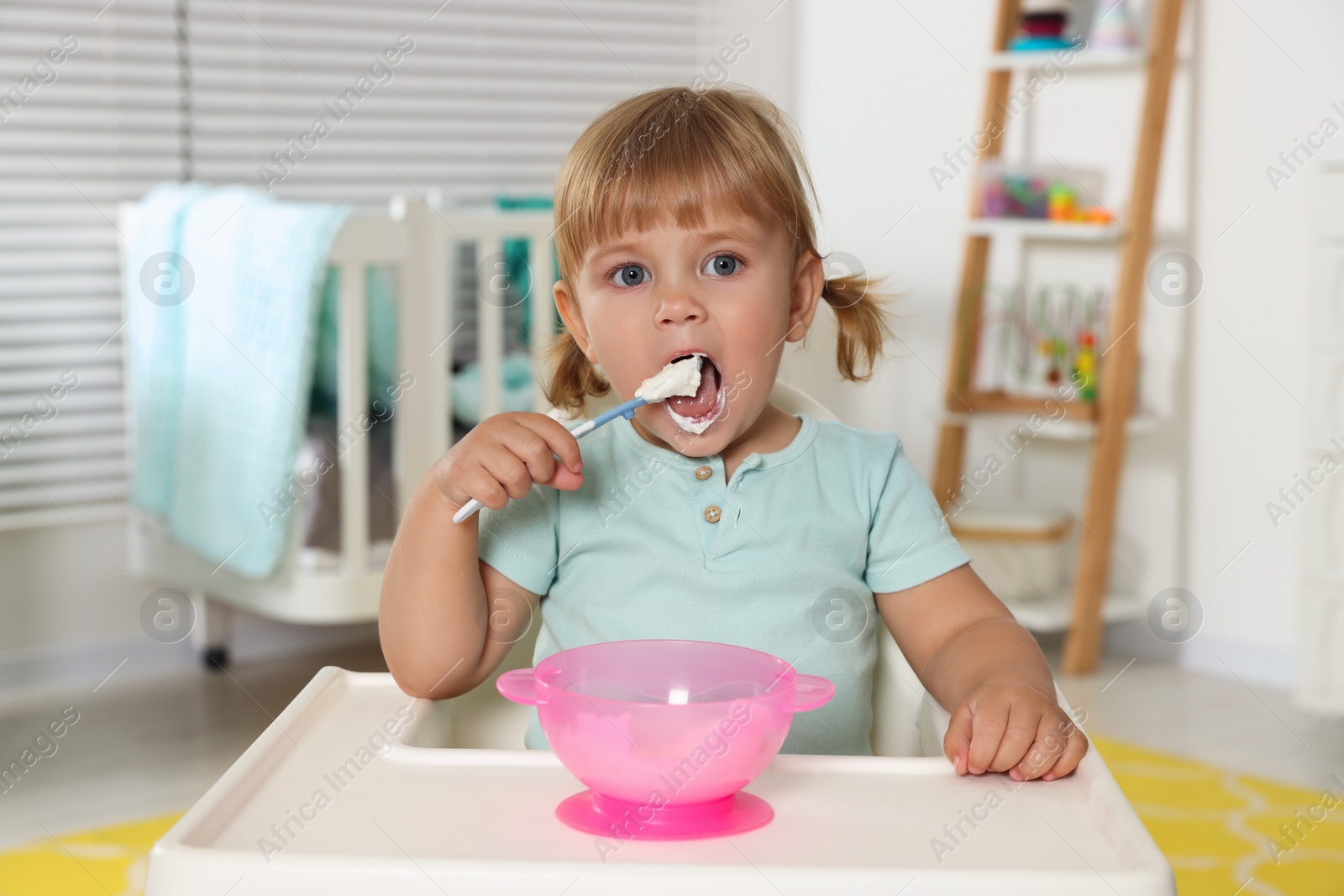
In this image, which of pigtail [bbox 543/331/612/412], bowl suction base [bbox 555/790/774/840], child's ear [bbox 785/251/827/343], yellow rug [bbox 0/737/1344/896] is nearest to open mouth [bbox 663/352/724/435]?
child's ear [bbox 785/251/827/343]

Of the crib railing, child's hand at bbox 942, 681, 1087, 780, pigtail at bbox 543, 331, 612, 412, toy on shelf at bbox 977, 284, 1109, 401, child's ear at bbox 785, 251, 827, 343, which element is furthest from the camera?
toy on shelf at bbox 977, 284, 1109, 401

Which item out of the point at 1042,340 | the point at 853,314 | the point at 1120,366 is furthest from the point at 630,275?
the point at 1042,340

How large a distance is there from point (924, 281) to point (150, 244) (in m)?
1.49

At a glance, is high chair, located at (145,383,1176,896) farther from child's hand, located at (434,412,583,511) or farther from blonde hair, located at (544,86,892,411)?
blonde hair, located at (544,86,892,411)

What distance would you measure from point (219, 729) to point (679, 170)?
4.89 ft

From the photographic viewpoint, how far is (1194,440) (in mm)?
2432

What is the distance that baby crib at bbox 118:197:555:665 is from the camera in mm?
1918

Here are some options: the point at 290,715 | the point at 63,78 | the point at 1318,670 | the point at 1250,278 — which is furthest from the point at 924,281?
the point at 290,715

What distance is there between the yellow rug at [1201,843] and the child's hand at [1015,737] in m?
0.90

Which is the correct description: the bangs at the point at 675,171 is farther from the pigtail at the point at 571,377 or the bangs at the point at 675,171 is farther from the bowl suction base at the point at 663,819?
the bowl suction base at the point at 663,819

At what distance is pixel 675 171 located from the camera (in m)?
0.85

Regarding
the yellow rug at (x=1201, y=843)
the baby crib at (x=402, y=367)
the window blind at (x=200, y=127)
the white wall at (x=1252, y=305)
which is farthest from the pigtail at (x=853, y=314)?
the window blind at (x=200, y=127)

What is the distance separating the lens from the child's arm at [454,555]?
0.74 metres

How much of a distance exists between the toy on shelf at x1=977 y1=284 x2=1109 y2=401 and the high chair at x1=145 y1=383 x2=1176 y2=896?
1.85 meters
